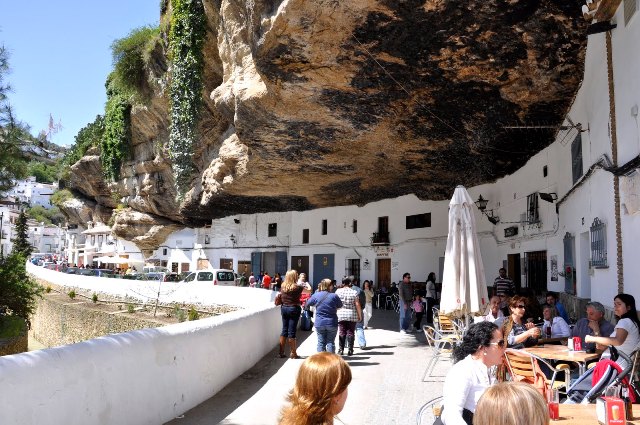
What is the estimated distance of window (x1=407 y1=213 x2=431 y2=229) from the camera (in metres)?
19.4

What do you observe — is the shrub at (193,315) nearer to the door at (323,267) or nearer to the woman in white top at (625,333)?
the door at (323,267)

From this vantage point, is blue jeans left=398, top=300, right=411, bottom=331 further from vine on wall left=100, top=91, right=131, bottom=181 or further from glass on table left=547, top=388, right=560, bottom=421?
vine on wall left=100, top=91, right=131, bottom=181

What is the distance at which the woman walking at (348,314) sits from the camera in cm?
956

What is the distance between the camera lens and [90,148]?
3316 cm

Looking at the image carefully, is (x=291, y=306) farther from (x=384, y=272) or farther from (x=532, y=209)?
(x=384, y=272)

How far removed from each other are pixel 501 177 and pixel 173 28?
10479 millimetres

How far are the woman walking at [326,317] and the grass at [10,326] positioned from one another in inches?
342

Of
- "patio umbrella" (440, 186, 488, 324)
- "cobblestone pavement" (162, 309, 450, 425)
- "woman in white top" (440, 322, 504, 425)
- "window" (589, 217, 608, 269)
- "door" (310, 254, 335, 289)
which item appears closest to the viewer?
"woman in white top" (440, 322, 504, 425)

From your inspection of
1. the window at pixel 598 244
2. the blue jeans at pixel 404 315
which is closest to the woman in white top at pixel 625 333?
the window at pixel 598 244

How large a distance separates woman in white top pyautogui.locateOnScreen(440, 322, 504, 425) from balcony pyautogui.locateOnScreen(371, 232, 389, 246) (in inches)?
673

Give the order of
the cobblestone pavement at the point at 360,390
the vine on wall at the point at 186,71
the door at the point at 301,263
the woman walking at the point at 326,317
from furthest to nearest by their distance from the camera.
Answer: the door at the point at 301,263, the vine on wall at the point at 186,71, the woman walking at the point at 326,317, the cobblestone pavement at the point at 360,390

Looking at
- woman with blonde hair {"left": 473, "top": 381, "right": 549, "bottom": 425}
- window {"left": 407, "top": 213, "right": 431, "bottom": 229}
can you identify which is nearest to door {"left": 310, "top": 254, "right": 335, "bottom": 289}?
window {"left": 407, "top": 213, "right": 431, "bottom": 229}

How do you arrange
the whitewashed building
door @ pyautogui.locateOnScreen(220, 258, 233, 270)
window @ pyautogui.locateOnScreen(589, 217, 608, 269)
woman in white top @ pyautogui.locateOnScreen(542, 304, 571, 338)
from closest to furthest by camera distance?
the whitewashed building, woman in white top @ pyautogui.locateOnScreen(542, 304, 571, 338), window @ pyautogui.locateOnScreen(589, 217, 608, 269), door @ pyautogui.locateOnScreen(220, 258, 233, 270)

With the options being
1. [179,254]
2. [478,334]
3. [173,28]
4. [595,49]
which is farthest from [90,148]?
[478,334]
